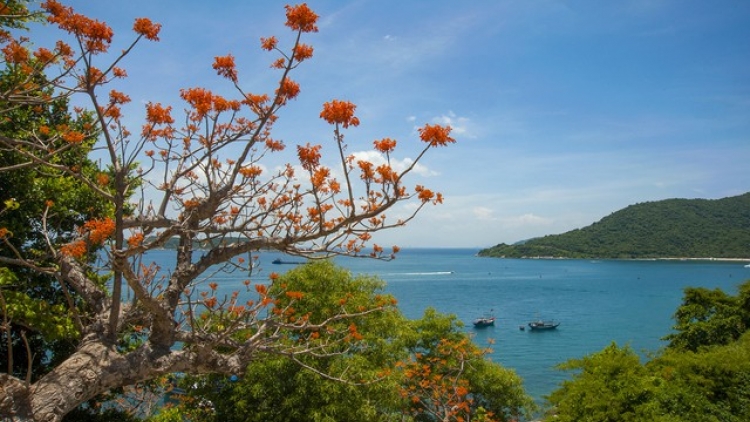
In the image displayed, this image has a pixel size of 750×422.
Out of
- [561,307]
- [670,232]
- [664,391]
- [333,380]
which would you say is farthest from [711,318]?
[670,232]

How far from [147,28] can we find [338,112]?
1724mm

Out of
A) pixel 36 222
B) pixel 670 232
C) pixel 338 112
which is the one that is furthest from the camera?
pixel 670 232

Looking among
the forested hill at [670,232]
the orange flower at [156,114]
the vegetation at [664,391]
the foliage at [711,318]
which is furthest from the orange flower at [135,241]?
Result: the forested hill at [670,232]

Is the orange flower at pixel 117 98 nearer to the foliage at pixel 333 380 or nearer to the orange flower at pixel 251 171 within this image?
the orange flower at pixel 251 171

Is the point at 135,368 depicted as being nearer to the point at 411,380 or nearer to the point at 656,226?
the point at 411,380

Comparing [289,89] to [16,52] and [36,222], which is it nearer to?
[16,52]

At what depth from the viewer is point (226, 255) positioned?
4.69 m

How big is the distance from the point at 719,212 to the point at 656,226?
53.5 feet

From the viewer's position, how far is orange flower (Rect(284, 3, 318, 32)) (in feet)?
11.9

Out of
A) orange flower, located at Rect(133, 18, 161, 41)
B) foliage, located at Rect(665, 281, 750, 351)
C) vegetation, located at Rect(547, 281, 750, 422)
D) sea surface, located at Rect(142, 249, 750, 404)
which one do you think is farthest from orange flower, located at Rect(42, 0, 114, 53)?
foliage, located at Rect(665, 281, 750, 351)

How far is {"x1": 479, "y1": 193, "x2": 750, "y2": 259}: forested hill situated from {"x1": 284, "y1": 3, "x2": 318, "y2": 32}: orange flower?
449 feet

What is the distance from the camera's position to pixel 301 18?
3.69 metres

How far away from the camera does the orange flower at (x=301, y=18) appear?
3637mm

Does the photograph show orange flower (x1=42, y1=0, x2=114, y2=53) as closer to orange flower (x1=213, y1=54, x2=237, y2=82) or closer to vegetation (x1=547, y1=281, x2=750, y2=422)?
orange flower (x1=213, y1=54, x2=237, y2=82)
